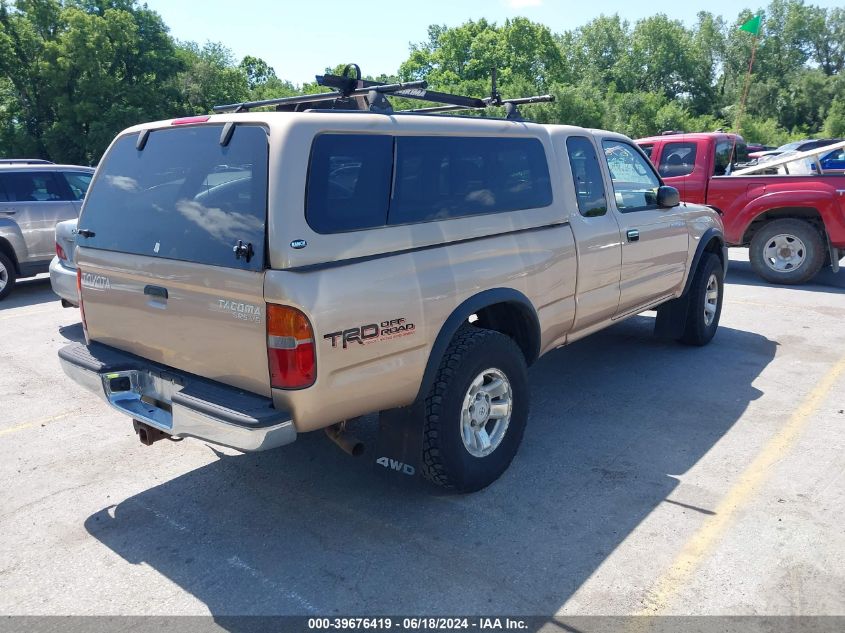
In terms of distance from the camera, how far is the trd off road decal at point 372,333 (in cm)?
292

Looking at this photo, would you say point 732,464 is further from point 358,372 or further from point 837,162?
point 837,162

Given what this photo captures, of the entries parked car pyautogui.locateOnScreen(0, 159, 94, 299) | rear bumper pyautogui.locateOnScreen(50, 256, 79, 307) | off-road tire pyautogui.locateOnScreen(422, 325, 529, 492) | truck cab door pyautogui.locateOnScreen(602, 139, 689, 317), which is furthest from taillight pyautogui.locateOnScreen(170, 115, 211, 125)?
parked car pyautogui.locateOnScreen(0, 159, 94, 299)

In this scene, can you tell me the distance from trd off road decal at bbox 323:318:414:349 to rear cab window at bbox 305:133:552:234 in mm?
452

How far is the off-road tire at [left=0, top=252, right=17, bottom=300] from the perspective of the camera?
9156mm

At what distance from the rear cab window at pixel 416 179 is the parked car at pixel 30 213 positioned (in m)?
7.71

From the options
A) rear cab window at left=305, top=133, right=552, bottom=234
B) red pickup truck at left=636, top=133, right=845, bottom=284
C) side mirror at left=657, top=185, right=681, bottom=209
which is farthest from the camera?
red pickup truck at left=636, top=133, right=845, bottom=284

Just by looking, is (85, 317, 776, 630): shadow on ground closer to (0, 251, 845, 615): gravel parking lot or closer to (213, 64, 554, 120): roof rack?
(0, 251, 845, 615): gravel parking lot

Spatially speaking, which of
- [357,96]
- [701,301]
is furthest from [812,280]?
[357,96]

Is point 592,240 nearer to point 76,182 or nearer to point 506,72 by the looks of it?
point 76,182

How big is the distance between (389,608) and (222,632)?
67 centimetres

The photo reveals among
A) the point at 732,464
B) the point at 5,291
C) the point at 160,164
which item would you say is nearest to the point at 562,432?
the point at 732,464

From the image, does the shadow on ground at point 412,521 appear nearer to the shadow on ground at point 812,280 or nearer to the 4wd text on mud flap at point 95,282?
the 4wd text on mud flap at point 95,282

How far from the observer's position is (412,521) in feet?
11.6

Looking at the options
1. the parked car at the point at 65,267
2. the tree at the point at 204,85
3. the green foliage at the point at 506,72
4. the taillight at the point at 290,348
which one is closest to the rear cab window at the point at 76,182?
the parked car at the point at 65,267
